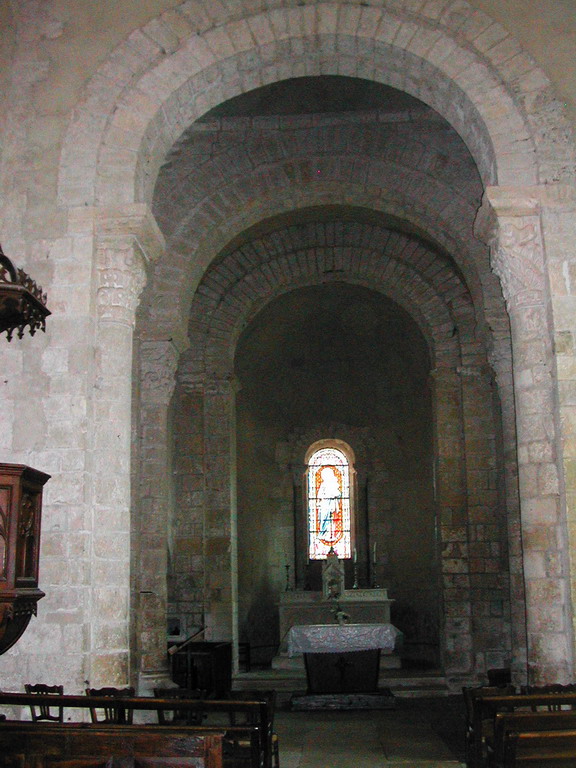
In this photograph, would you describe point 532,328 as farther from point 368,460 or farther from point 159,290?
point 368,460

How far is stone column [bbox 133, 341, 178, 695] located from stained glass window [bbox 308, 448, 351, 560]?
25.5 feet

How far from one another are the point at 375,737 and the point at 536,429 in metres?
3.93

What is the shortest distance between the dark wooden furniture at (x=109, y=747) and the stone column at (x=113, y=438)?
2577 millimetres

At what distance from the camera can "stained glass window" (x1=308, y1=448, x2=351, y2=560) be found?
61.1 ft

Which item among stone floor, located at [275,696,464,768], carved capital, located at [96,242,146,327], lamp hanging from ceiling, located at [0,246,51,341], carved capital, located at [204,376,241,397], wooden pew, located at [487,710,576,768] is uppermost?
carved capital, located at [204,376,241,397]

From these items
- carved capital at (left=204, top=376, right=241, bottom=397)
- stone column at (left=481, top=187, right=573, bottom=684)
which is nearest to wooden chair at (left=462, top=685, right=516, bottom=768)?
stone column at (left=481, top=187, right=573, bottom=684)

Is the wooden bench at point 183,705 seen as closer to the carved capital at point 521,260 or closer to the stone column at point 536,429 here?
the stone column at point 536,429

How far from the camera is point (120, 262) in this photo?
7.34m

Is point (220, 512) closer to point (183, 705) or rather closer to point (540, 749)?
point (183, 705)

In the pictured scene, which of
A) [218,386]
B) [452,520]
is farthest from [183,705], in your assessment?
[218,386]

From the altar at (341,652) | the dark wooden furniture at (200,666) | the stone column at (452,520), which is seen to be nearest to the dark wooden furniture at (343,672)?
the altar at (341,652)

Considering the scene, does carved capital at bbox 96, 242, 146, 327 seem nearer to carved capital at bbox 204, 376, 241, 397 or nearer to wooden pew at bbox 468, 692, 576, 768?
wooden pew at bbox 468, 692, 576, 768

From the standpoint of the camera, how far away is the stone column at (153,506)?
35.1 feet

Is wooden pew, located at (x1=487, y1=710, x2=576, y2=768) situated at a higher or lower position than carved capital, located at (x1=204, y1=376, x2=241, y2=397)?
lower
